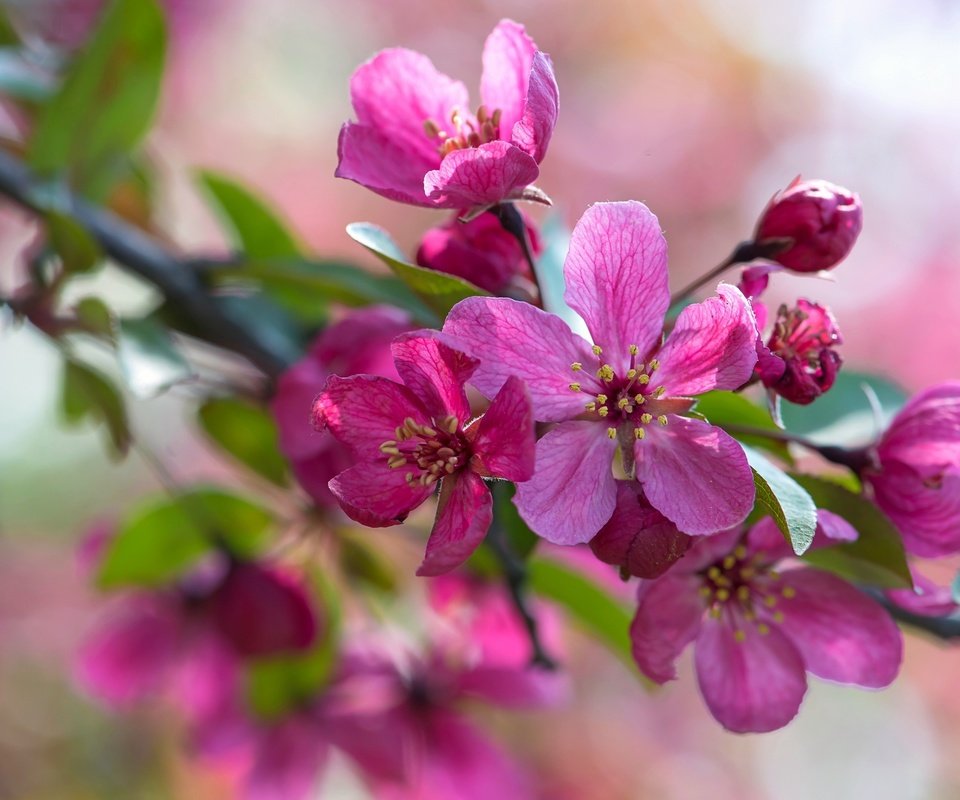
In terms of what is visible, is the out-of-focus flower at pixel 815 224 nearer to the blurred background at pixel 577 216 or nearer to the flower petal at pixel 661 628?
the flower petal at pixel 661 628

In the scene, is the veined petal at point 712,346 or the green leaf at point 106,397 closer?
the veined petal at point 712,346

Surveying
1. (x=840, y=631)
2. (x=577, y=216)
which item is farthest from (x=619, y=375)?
(x=577, y=216)

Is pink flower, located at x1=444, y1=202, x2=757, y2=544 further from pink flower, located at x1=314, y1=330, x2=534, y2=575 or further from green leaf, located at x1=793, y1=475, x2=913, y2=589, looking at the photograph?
green leaf, located at x1=793, y1=475, x2=913, y2=589

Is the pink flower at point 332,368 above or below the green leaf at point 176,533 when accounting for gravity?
above

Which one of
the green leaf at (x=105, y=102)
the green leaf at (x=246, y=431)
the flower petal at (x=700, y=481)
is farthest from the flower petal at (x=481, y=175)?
the green leaf at (x=105, y=102)

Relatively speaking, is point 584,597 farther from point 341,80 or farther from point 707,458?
point 341,80

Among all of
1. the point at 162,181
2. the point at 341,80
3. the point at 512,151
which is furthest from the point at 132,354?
the point at 341,80
